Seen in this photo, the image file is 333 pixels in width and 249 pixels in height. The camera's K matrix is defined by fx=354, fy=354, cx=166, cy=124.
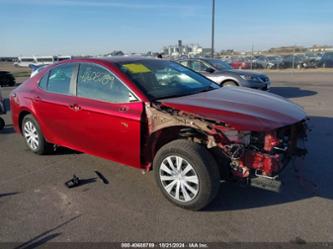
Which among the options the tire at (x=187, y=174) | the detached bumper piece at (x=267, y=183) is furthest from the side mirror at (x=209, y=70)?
the detached bumper piece at (x=267, y=183)

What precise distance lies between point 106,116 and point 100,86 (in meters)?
0.48

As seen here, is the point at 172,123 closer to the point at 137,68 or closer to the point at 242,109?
the point at 242,109

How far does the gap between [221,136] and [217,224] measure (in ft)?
2.96

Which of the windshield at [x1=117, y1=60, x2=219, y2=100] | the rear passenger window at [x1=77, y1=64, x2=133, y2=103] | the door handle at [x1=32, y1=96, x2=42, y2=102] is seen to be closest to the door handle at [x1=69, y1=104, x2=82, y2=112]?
the rear passenger window at [x1=77, y1=64, x2=133, y2=103]

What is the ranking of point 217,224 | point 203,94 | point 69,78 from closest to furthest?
point 217,224 < point 203,94 < point 69,78

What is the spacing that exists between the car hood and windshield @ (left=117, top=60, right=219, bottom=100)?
22 cm

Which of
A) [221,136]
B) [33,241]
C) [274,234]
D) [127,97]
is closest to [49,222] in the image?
[33,241]

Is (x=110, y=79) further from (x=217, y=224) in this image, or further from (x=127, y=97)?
(x=217, y=224)

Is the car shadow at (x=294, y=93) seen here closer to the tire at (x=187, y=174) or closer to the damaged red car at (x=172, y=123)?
the damaged red car at (x=172, y=123)

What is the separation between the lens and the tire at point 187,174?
12.2 ft

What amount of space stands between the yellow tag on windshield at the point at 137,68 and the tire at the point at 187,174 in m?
1.26

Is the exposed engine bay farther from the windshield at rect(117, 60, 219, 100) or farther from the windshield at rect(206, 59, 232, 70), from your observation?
the windshield at rect(206, 59, 232, 70)

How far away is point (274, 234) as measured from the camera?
11.2ft

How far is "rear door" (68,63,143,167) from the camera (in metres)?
4.24
